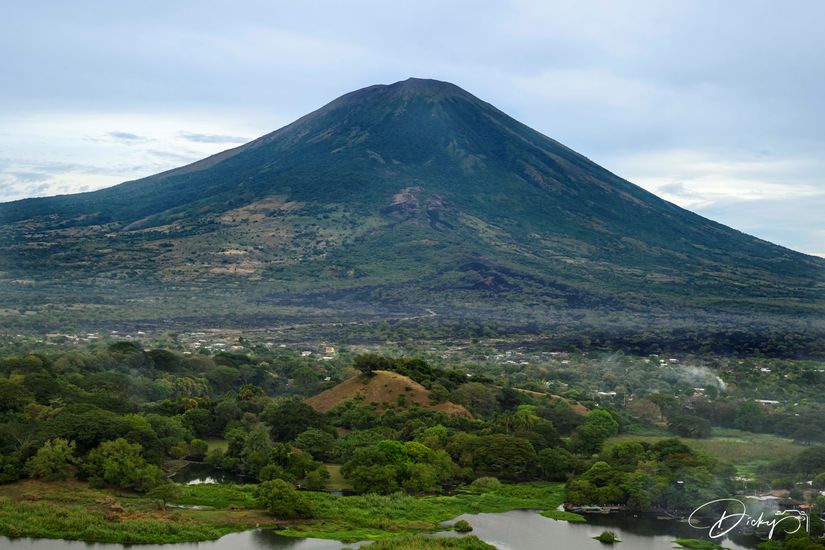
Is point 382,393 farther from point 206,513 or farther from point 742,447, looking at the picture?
point 206,513

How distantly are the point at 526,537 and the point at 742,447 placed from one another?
16475 mm

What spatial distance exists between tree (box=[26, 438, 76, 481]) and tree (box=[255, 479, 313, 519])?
23.5 ft

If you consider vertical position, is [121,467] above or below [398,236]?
below

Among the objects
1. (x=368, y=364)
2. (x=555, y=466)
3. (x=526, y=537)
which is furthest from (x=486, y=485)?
(x=368, y=364)

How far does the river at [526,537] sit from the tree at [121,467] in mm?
5490

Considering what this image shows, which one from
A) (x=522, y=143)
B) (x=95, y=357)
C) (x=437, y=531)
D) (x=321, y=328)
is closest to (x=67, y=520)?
(x=437, y=531)

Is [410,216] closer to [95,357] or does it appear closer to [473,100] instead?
[473,100]

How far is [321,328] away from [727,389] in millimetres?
39745

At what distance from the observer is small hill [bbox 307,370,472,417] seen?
158 feet

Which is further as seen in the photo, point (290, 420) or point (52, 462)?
point (290, 420)

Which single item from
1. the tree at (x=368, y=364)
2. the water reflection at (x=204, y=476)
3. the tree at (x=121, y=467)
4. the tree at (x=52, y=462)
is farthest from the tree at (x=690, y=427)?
the tree at (x=52, y=462)

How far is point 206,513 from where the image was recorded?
31.9m

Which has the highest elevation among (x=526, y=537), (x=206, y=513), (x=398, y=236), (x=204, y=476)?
(x=398, y=236)

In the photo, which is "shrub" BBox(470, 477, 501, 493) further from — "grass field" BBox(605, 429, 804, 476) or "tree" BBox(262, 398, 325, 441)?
"tree" BBox(262, 398, 325, 441)
